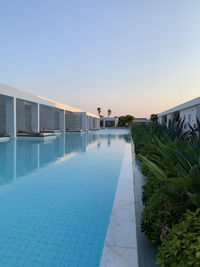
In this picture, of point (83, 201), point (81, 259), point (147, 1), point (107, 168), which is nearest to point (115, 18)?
point (147, 1)

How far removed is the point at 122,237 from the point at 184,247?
1.30m

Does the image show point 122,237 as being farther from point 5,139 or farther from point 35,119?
point 35,119

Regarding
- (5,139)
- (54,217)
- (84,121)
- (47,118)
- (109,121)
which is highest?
(109,121)

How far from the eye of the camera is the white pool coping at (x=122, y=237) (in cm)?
192

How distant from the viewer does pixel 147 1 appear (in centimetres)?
1026

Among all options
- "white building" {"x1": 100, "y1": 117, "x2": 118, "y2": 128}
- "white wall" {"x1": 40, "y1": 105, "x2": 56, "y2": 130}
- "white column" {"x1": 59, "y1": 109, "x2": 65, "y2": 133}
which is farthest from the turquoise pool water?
"white building" {"x1": 100, "y1": 117, "x2": 118, "y2": 128}

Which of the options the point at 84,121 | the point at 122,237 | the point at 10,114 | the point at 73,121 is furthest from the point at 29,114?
the point at 122,237

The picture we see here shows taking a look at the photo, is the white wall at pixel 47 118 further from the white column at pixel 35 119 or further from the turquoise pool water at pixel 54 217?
the turquoise pool water at pixel 54 217

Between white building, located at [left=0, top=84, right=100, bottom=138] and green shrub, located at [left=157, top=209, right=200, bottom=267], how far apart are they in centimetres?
1608

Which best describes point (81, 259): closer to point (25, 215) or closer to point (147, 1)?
point (25, 215)

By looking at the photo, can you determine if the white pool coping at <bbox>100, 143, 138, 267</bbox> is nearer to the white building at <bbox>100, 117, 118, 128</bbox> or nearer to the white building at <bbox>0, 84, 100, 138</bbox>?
the white building at <bbox>0, 84, 100, 138</bbox>

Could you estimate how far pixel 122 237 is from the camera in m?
2.33

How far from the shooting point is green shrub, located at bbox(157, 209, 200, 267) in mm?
1136

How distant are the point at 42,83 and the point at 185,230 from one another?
27.9 m
